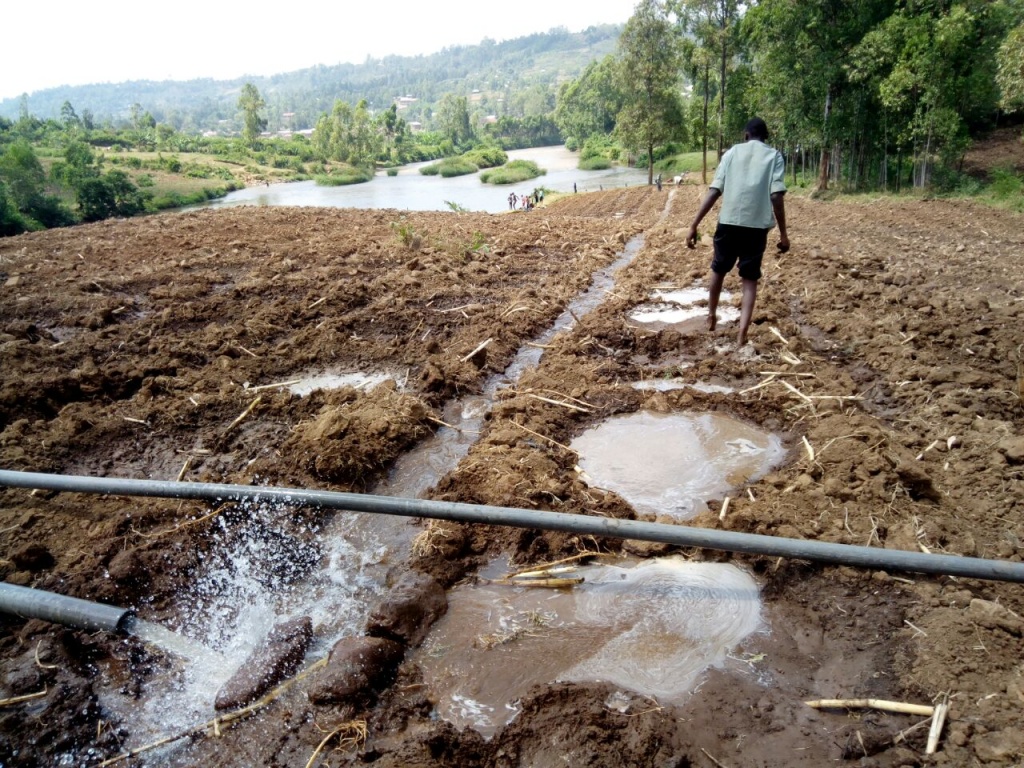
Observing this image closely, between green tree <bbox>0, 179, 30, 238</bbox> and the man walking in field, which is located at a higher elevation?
green tree <bbox>0, 179, 30, 238</bbox>

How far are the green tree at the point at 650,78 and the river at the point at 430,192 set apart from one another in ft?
25.8

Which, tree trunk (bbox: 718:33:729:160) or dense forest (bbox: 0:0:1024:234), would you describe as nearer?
dense forest (bbox: 0:0:1024:234)

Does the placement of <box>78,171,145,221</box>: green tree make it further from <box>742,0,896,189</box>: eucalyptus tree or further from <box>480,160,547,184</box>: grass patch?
<box>742,0,896,189</box>: eucalyptus tree

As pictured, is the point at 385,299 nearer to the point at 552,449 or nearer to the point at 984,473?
the point at 552,449

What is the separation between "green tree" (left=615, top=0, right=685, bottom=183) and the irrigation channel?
31.5m

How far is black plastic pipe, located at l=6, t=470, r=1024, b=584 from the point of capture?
8.74 ft

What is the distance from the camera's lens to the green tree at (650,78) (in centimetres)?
2998

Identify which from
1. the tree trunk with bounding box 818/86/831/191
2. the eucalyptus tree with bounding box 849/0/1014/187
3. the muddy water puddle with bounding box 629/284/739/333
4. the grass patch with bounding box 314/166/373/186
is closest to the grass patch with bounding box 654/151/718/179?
the tree trunk with bounding box 818/86/831/191

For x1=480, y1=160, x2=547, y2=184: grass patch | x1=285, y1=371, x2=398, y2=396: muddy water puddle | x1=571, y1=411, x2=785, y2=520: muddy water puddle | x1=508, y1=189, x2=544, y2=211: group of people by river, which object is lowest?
x1=571, y1=411, x2=785, y2=520: muddy water puddle

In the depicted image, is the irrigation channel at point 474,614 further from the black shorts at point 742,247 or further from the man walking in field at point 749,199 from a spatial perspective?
the man walking in field at point 749,199

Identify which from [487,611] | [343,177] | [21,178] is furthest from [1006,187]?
[343,177]

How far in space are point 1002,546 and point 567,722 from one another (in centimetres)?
268

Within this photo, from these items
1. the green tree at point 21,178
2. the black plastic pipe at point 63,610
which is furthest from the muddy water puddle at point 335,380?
the green tree at point 21,178

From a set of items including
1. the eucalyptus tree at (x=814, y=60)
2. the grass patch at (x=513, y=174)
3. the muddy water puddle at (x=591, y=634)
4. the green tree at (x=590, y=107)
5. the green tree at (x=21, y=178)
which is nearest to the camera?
the muddy water puddle at (x=591, y=634)
